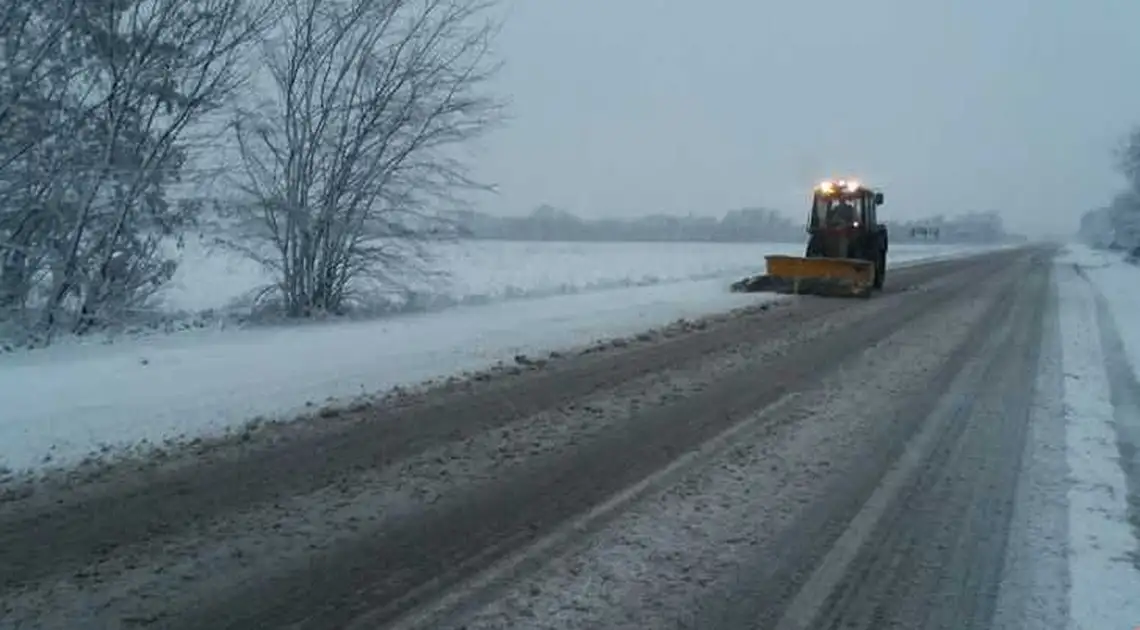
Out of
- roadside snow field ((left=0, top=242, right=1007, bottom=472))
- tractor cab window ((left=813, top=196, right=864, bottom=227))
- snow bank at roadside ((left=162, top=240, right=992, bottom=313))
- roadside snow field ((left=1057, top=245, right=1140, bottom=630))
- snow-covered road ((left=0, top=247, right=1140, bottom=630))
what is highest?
tractor cab window ((left=813, top=196, right=864, bottom=227))

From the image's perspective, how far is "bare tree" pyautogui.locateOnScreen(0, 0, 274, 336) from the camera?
1238cm

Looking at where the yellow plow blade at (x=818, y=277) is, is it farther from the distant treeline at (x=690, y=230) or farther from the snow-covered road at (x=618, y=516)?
the distant treeline at (x=690, y=230)

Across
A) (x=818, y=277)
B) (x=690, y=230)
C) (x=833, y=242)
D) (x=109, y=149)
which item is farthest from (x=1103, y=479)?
(x=690, y=230)

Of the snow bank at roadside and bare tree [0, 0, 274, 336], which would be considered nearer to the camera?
bare tree [0, 0, 274, 336]

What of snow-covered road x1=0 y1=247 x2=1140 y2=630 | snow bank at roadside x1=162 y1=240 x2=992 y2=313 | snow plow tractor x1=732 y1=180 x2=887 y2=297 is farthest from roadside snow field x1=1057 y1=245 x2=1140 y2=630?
snow bank at roadside x1=162 y1=240 x2=992 y2=313

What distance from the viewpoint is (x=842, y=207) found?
26.3 metres

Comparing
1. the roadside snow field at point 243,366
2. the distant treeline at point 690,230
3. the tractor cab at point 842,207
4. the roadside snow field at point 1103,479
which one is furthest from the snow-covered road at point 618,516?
the distant treeline at point 690,230

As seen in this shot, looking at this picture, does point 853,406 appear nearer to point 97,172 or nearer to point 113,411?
point 113,411

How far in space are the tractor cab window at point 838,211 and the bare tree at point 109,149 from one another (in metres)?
17.2

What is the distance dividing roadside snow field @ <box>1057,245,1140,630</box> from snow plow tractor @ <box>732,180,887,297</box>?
30.6 feet

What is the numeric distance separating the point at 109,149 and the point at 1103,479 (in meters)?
12.8

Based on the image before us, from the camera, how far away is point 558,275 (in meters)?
35.3

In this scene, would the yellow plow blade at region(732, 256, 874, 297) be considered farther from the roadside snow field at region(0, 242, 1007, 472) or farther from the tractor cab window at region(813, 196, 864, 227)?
the roadside snow field at region(0, 242, 1007, 472)

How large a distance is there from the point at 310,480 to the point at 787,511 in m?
3.05
